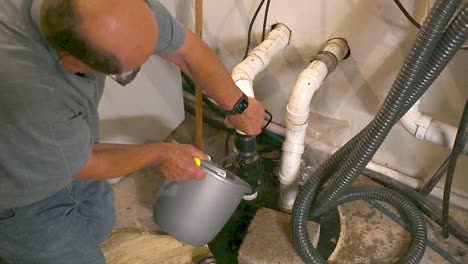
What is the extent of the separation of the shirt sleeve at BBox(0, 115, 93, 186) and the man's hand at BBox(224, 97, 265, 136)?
406mm

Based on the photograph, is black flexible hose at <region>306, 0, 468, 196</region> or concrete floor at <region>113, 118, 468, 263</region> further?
concrete floor at <region>113, 118, 468, 263</region>

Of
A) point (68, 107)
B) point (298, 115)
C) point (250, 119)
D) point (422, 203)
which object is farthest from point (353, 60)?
point (68, 107)

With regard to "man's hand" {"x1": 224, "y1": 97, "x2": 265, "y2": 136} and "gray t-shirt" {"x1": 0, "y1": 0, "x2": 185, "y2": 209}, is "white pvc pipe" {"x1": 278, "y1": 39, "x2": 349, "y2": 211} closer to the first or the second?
"man's hand" {"x1": 224, "y1": 97, "x2": 265, "y2": 136}

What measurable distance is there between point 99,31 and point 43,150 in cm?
27

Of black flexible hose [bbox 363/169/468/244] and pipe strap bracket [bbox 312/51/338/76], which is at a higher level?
pipe strap bracket [bbox 312/51/338/76]

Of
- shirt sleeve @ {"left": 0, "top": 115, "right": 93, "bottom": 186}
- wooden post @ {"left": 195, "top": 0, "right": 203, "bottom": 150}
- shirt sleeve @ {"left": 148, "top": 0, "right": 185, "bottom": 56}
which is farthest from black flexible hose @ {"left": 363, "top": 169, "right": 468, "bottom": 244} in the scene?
shirt sleeve @ {"left": 0, "top": 115, "right": 93, "bottom": 186}

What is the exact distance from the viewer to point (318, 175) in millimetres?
1376

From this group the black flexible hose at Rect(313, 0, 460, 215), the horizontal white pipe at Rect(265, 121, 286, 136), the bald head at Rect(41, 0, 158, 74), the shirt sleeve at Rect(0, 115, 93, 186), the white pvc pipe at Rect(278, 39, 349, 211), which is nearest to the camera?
the bald head at Rect(41, 0, 158, 74)

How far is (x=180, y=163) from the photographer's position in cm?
112

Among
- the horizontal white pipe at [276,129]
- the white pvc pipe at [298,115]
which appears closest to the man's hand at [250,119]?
the white pvc pipe at [298,115]

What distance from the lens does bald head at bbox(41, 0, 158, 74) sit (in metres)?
0.70

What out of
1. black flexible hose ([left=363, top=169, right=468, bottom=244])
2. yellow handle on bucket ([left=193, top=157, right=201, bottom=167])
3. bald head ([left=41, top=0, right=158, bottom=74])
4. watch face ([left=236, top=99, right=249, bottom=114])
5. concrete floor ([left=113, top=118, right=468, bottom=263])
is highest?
bald head ([left=41, top=0, right=158, bottom=74])

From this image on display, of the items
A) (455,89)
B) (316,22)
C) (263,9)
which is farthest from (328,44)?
(455,89)

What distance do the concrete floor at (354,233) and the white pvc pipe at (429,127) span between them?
1.19 ft
